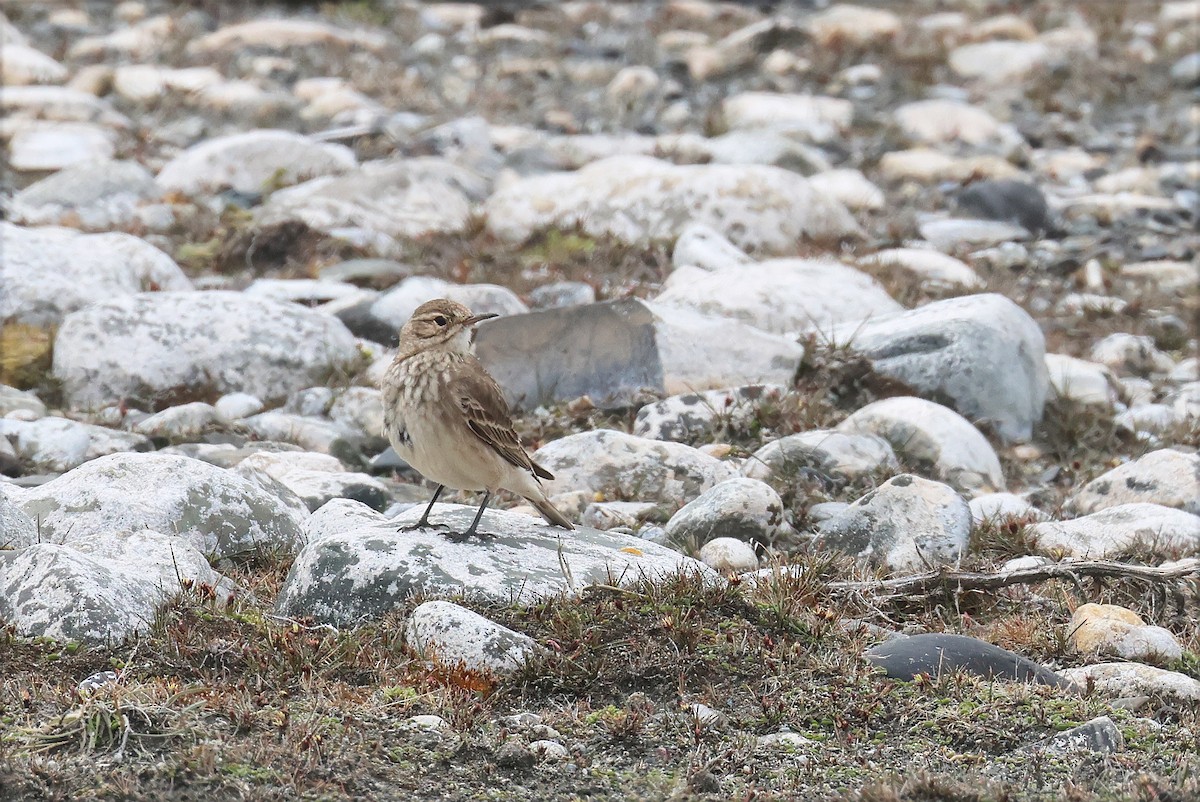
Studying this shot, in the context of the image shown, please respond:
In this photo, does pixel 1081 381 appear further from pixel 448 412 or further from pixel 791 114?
pixel 791 114

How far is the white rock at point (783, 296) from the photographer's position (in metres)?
11.3

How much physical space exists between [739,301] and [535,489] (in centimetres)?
457

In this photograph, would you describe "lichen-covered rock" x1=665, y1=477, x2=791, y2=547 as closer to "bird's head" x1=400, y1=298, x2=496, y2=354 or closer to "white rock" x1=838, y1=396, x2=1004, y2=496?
"bird's head" x1=400, y1=298, x2=496, y2=354

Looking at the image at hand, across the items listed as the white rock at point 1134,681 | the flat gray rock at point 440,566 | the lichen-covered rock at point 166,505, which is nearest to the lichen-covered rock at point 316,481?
the lichen-covered rock at point 166,505

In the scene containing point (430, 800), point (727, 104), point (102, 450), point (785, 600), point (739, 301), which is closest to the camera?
point (430, 800)

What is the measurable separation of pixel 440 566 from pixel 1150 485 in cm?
463

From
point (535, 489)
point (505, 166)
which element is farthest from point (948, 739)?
point (505, 166)

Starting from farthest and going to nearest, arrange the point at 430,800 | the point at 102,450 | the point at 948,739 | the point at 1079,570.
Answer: the point at 102,450
the point at 1079,570
the point at 948,739
the point at 430,800

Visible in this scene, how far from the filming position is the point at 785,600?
6.34m

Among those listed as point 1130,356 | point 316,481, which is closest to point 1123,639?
point 316,481

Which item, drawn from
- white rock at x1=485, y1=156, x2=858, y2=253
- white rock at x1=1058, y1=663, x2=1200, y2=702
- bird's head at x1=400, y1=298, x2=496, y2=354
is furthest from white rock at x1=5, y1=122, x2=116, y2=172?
white rock at x1=1058, y1=663, x2=1200, y2=702

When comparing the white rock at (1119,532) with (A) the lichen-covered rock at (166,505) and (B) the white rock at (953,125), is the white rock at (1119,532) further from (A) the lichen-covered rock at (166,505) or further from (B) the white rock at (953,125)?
(B) the white rock at (953,125)

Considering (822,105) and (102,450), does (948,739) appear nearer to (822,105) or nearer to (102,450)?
(102,450)

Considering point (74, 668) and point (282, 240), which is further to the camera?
point (282, 240)
